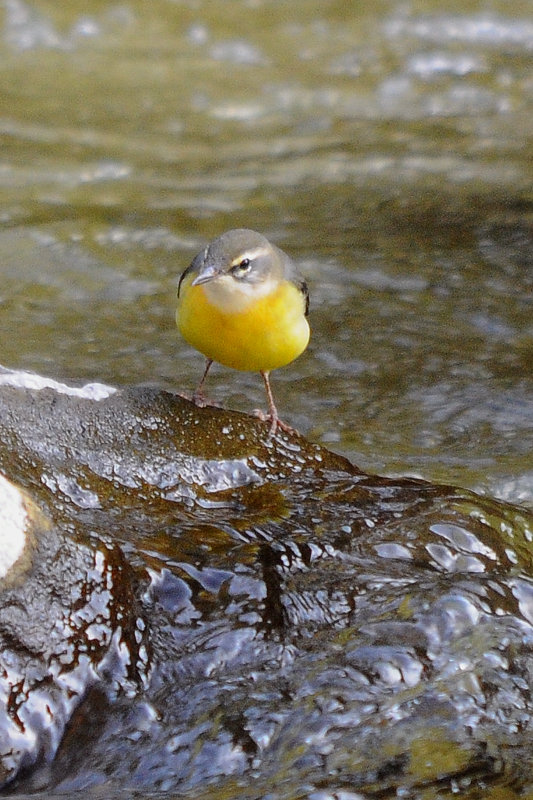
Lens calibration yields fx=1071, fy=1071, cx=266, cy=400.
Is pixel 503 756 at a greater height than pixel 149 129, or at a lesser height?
greater

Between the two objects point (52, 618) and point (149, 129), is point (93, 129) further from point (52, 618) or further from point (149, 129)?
point (52, 618)

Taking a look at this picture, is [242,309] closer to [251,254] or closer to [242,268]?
[242,268]

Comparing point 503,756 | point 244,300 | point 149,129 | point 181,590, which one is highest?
point 244,300

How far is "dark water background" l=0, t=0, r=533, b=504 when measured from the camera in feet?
23.2

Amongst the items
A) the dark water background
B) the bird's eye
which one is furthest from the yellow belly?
the dark water background

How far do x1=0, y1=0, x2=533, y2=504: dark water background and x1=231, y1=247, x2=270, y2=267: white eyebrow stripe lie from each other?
114cm

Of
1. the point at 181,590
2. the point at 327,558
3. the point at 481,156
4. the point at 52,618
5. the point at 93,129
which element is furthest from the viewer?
the point at 93,129

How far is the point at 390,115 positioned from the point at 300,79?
66.9 inches

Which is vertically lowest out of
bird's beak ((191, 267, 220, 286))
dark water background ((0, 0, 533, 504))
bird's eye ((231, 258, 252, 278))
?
dark water background ((0, 0, 533, 504))

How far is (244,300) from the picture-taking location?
209 inches

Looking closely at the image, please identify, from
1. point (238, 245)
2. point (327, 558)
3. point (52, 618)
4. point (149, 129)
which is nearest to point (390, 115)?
point (149, 129)

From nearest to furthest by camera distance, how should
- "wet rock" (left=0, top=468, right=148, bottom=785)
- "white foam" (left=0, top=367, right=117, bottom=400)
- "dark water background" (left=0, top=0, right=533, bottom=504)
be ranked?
1. "wet rock" (left=0, top=468, right=148, bottom=785)
2. "white foam" (left=0, top=367, right=117, bottom=400)
3. "dark water background" (left=0, top=0, right=533, bottom=504)

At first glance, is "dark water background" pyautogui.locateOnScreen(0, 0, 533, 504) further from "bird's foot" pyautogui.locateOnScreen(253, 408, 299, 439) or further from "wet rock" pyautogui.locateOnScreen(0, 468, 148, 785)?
"wet rock" pyautogui.locateOnScreen(0, 468, 148, 785)

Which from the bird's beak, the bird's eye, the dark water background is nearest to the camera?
the bird's beak
